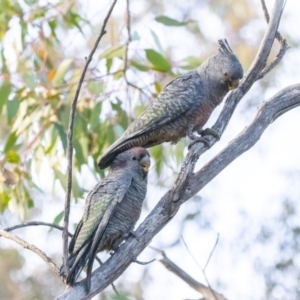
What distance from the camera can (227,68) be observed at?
2973 mm

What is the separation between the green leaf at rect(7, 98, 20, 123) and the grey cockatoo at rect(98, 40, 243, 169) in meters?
1.32

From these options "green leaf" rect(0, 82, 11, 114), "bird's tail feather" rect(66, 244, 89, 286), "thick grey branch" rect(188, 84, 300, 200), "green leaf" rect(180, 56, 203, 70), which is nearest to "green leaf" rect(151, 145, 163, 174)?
"green leaf" rect(180, 56, 203, 70)

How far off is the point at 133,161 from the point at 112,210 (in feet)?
0.86

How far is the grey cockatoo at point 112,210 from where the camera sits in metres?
2.50

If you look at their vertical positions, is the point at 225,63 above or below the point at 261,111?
above

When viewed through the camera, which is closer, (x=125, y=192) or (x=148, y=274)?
(x=125, y=192)

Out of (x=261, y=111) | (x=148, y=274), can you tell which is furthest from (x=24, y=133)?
(x=148, y=274)

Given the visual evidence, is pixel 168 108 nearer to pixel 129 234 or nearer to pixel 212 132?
pixel 212 132

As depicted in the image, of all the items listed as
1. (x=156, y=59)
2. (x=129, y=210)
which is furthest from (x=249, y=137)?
(x=156, y=59)

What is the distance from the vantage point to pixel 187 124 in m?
2.98

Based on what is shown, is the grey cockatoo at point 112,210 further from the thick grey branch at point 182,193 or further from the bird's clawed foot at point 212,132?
the bird's clawed foot at point 212,132

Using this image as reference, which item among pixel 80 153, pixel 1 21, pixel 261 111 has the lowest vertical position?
pixel 261 111

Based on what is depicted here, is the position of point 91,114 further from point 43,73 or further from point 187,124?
point 187,124

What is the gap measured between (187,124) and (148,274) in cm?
543
